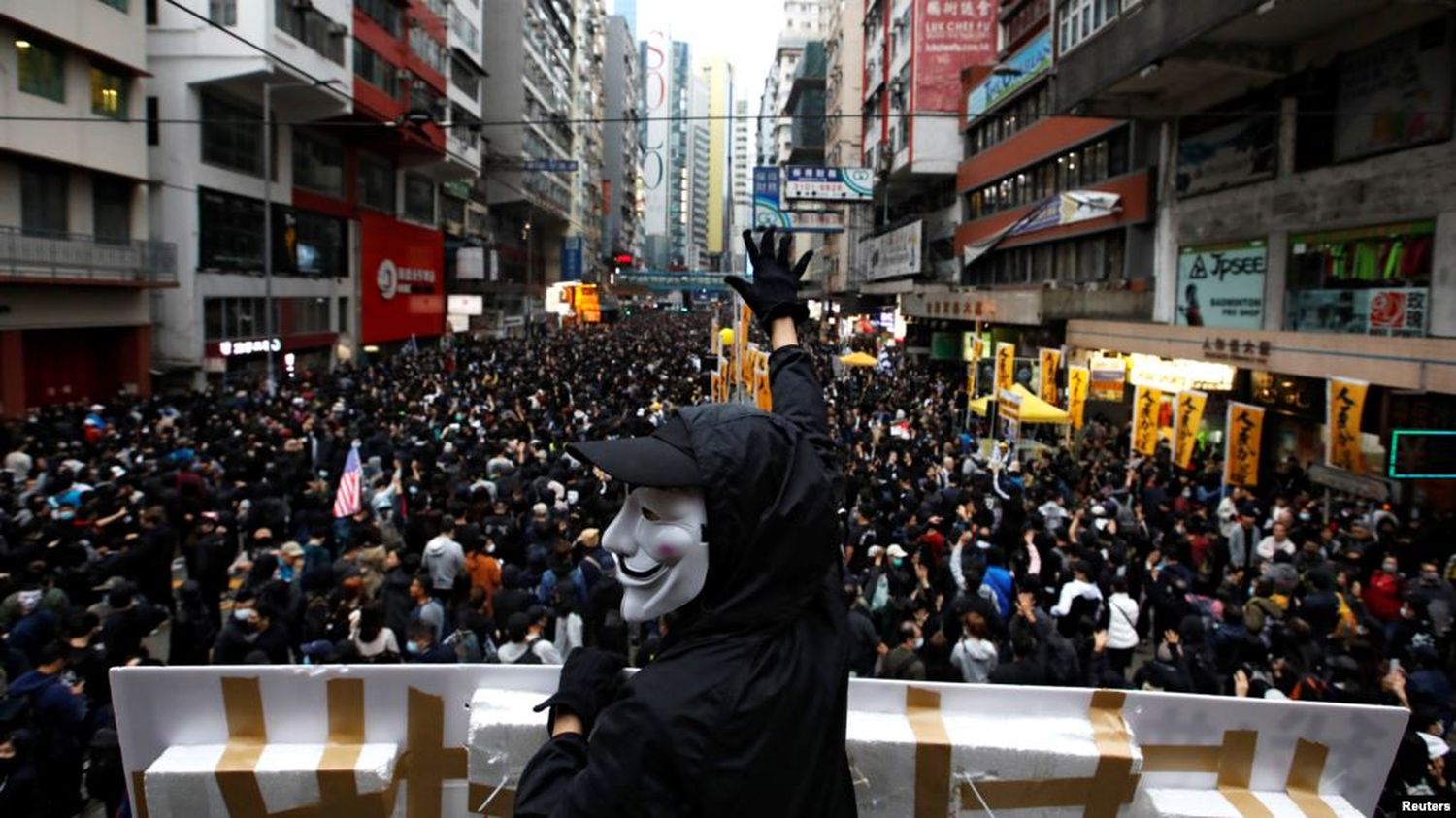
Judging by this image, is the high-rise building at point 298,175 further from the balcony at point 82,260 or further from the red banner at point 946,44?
the red banner at point 946,44

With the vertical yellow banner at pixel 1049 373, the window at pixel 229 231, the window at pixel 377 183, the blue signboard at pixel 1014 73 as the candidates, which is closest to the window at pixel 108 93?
the window at pixel 229 231

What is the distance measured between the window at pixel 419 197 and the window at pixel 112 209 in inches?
799

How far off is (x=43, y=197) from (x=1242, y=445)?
2460cm

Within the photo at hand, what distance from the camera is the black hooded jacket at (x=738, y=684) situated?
5.55ft

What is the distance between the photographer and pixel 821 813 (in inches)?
75.4

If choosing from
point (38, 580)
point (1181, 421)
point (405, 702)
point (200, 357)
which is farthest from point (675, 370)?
point (405, 702)

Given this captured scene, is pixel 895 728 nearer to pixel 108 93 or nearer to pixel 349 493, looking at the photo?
pixel 349 493

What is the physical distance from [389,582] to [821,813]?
6.52 meters

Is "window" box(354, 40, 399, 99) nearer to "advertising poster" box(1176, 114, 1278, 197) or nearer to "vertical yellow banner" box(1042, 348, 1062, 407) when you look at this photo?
"vertical yellow banner" box(1042, 348, 1062, 407)

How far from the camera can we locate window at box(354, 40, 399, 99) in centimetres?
3456

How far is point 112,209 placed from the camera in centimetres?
2417

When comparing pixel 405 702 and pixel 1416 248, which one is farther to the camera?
pixel 1416 248

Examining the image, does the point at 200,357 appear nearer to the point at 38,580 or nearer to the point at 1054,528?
the point at 38,580

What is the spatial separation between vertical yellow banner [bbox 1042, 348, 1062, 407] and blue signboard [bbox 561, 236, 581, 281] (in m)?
64.7
